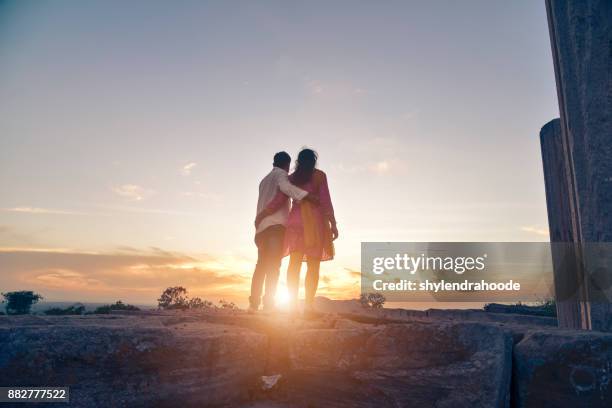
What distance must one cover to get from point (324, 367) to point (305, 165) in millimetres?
2469

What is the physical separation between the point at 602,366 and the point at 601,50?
7.15ft

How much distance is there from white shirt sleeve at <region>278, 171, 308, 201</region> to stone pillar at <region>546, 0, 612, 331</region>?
7.50 feet

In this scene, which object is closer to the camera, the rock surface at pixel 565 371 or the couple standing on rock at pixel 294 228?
the rock surface at pixel 565 371

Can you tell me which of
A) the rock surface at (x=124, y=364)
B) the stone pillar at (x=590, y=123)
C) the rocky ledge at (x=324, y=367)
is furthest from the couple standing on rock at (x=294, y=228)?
the stone pillar at (x=590, y=123)

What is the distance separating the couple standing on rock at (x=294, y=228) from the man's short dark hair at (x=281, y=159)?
109 mm

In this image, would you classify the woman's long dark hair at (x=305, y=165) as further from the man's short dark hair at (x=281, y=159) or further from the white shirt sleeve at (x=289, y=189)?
the man's short dark hair at (x=281, y=159)

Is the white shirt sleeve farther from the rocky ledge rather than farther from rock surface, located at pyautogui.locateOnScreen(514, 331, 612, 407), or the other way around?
rock surface, located at pyautogui.locateOnScreen(514, 331, 612, 407)

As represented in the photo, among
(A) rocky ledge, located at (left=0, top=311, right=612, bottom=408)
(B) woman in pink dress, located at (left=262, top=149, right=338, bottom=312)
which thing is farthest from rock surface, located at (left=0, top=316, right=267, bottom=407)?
(B) woman in pink dress, located at (left=262, top=149, right=338, bottom=312)

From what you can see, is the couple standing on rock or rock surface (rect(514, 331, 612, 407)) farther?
the couple standing on rock

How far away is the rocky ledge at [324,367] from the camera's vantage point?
1893 millimetres

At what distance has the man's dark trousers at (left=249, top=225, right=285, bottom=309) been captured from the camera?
4.33 meters

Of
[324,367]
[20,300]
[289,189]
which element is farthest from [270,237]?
[20,300]

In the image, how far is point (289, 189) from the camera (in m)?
4.27

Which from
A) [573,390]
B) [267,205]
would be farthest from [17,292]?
[573,390]
